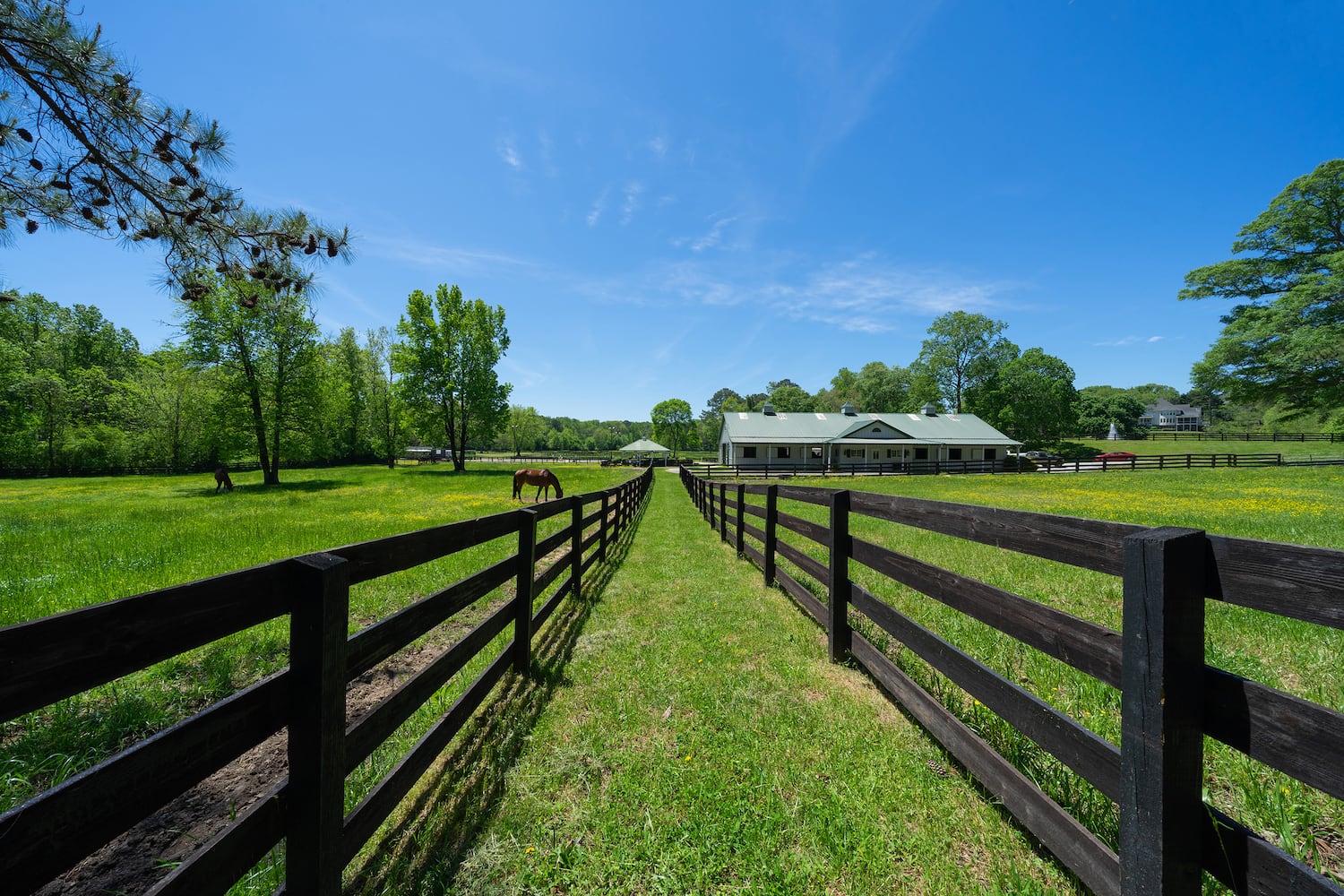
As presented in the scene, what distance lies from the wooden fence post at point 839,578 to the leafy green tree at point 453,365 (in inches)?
1335

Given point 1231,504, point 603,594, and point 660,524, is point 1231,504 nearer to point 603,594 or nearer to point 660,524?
point 660,524

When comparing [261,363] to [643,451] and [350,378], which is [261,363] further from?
[643,451]

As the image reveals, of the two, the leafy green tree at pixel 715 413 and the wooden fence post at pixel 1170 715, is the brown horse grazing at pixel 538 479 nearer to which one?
the wooden fence post at pixel 1170 715

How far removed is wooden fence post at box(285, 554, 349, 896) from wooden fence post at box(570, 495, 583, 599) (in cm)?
393

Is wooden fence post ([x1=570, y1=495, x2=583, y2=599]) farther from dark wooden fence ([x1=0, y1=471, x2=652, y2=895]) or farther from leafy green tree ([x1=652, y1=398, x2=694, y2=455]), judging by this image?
leafy green tree ([x1=652, y1=398, x2=694, y2=455])

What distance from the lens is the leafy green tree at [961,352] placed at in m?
59.6

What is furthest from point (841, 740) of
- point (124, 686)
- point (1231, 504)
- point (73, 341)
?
point (73, 341)

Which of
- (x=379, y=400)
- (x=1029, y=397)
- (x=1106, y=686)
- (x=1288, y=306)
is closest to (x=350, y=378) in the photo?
(x=379, y=400)

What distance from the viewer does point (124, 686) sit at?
3625mm

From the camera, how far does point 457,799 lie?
8.48 feet

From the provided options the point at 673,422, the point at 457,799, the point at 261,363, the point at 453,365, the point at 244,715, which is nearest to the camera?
the point at 244,715

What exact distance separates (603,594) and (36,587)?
644 centimetres

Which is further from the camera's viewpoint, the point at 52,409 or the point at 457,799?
the point at 52,409

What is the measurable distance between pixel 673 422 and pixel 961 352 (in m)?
41.8
